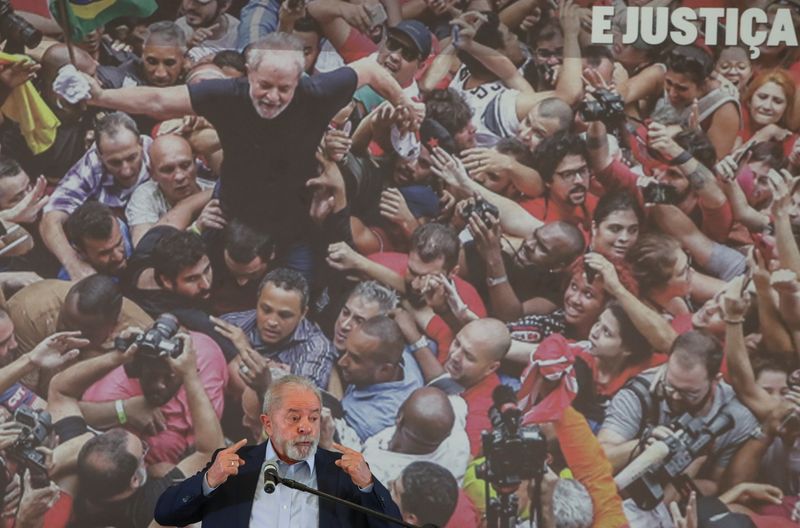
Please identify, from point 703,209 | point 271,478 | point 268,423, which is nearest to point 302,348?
point 703,209

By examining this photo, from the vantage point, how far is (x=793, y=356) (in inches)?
219

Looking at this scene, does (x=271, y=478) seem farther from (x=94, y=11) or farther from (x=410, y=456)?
(x=94, y=11)

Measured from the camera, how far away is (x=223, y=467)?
3.33 m

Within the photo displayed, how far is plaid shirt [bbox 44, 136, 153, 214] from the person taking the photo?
18.1ft

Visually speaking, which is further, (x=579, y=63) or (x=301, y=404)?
(x=579, y=63)

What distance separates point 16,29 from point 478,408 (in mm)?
2301

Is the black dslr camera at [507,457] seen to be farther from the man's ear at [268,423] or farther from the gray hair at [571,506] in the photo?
the man's ear at [268,423]

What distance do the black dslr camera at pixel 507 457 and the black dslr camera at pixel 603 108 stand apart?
114 centimetres

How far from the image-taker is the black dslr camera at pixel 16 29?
5570 millimetres

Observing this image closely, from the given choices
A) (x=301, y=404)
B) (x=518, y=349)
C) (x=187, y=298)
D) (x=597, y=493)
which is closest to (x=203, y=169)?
(x=187, y=298)

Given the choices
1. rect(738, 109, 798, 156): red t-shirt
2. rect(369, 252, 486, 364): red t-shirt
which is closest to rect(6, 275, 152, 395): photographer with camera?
rect(369, 252, 486, 364): red t-shirt

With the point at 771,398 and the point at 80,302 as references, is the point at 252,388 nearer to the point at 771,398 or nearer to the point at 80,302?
the point at 80,302

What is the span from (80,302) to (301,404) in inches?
90.8

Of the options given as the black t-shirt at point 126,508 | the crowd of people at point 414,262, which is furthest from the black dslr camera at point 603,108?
the black t-shirt at point 126,508
